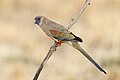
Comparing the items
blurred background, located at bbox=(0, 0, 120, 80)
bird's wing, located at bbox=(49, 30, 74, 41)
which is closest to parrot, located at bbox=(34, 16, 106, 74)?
bird's wing, located at bbox=(49, 30, 74, 41)

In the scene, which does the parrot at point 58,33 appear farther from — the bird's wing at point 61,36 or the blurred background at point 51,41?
the blurred background at point 51,41

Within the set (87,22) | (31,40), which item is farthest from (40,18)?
(87,22)

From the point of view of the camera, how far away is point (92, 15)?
14211mm

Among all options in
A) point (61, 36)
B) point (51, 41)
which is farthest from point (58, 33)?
A: point (51, 41)

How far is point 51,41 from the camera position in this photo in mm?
12125

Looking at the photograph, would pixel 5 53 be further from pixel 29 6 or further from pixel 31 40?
pixel 29 6

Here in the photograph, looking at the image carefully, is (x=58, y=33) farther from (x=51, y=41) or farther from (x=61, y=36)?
(x=51, y=41)

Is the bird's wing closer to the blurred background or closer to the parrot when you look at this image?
the parrot

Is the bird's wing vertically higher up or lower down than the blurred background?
higher up

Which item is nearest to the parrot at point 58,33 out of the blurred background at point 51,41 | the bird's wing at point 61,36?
the bird's wing at point 61,36

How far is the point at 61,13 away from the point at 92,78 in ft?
25.7

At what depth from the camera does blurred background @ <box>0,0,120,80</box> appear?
8062mm

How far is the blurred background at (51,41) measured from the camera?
806 centimetres

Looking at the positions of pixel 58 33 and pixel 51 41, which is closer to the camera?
pixel 58 33
